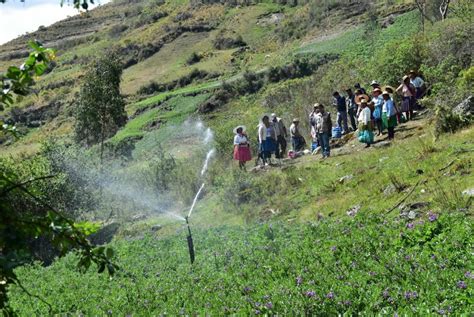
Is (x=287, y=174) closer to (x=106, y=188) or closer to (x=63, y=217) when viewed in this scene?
(x=106, y=188)

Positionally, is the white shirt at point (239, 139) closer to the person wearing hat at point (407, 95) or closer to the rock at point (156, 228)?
the rock at point (156, 228)

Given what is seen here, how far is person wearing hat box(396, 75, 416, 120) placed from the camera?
1830 cm

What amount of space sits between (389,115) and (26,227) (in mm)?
14551

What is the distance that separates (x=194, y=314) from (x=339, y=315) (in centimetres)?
225

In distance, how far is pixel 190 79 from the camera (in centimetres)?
6000

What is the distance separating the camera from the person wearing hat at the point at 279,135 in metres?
19.7

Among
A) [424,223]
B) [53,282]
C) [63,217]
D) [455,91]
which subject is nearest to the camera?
[63,217]

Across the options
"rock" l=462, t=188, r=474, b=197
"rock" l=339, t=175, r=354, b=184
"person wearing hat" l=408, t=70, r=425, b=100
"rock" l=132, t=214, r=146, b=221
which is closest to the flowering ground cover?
"rock" l=462, t=188, r=474, b=197

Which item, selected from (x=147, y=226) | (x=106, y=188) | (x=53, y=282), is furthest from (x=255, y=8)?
(x=53, y=282)

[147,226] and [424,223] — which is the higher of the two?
[424,223]

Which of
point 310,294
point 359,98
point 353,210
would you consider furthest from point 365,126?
point 310,294

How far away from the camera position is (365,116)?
55.1 feet

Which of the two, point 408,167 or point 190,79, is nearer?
point 408,167

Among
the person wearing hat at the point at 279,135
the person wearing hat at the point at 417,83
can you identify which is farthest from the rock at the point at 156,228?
the person wearing hat at the point at 417,83
